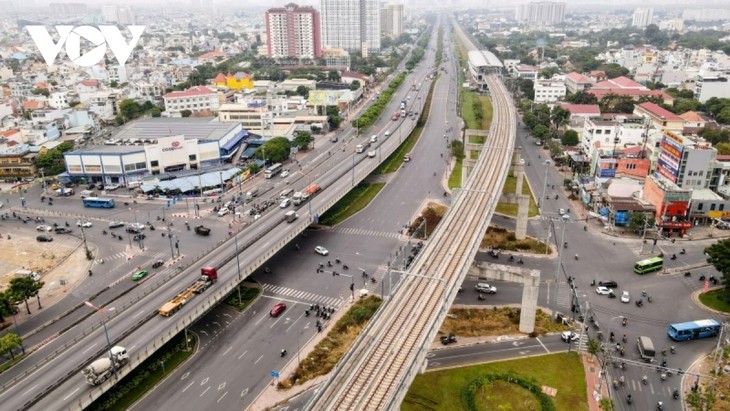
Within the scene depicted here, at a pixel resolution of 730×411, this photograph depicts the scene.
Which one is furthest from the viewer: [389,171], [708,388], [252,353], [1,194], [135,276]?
[389,171]

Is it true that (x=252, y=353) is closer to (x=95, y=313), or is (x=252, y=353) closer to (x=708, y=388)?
(x=95, y=313)

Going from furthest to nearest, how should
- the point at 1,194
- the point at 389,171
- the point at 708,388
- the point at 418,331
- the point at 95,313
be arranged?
1. the point at 389,171
2. the point at 1,194
3. the point at 95,313
4. the point at 708,388
5. the point at 418,331

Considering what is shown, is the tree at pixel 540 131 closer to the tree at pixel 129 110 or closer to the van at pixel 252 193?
the van at pixel 252 193

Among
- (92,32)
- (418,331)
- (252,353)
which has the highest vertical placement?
(92,32)

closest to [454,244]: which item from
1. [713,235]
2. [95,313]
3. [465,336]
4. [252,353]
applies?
[465,336]

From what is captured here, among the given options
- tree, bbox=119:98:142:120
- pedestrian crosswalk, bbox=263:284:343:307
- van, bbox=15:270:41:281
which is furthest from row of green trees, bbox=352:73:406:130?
van, bbox=15:270:41:281

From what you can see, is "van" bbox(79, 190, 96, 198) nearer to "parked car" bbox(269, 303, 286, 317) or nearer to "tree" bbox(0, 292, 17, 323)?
"tree" bbox(0, 292, 17, 323)

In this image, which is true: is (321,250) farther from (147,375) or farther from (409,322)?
(409,322)

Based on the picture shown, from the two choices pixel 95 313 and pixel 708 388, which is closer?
pixel 708 388

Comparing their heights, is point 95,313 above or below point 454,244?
below
